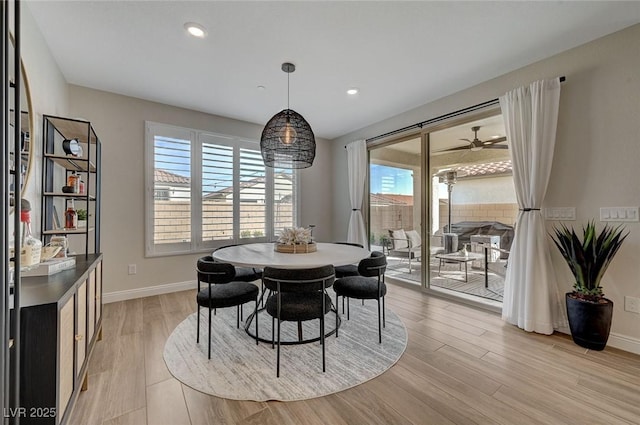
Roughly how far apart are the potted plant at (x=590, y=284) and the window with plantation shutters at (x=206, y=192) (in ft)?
12.6

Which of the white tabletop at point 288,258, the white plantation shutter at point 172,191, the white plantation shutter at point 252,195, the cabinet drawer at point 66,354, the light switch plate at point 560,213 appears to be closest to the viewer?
the cabinet drawer at point 66,354

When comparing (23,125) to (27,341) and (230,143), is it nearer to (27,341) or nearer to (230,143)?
(27,341)

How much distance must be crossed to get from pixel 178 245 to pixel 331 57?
10.3 feet

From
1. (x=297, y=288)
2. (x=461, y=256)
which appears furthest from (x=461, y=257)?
(x=297, y=288)

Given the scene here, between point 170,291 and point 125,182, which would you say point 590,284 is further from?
point 125,182

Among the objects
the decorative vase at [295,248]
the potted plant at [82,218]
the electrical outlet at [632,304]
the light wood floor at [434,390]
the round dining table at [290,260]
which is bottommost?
the light wood floor at [434,390]

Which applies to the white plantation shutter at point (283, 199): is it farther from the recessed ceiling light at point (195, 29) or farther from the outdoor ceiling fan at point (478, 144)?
the outdoor ceiling fan at point (478, 144)

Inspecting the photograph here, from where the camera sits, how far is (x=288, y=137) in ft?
8.55

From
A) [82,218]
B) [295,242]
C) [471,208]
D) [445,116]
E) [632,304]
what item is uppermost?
[445,116]

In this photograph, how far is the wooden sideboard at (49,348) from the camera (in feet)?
3.74

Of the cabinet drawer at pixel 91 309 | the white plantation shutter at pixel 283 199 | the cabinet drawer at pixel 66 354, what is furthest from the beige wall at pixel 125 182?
the cabinet drawer at pixel 66 354

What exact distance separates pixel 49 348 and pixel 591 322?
11.7ft

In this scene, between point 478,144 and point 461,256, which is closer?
point 478,144

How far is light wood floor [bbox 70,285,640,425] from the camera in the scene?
5.12ft
